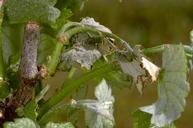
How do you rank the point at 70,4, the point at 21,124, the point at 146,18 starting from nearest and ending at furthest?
the point at 21,124 < the point at 70,4 < the point at 146,18

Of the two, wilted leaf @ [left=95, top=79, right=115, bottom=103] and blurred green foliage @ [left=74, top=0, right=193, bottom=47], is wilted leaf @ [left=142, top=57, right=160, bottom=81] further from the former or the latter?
blurred green foliage @ [left=74, top=0, right=193, bottom=47]

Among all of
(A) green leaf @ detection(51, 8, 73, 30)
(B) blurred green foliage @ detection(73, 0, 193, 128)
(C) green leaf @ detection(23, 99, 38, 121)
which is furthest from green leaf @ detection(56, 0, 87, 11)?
(B) blurred green foliage @ detection(73, 0, 193, 128)

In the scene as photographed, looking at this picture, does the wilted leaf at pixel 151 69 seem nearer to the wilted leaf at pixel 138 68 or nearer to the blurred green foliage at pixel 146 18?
the wilted leaf at pixel 138 68

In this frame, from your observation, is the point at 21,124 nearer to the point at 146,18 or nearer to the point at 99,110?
the point at 99,110

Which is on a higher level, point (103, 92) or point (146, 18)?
point (146, 18)

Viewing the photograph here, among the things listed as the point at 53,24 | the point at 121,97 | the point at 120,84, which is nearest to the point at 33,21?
the point at 53,24

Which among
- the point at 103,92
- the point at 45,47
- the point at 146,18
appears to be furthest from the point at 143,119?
the point at 146,18
